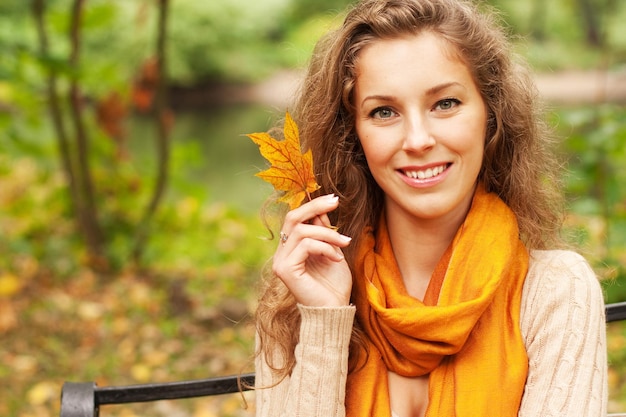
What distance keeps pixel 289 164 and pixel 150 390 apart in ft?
2.21

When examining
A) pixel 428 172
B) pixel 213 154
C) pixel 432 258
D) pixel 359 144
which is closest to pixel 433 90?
pixel 428 172

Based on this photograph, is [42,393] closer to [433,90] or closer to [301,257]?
[301,257]

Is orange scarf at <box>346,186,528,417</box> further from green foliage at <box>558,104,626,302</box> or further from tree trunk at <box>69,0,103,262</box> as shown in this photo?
tree trunk at <box>69,0,103,262</box>

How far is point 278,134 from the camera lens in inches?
78.1

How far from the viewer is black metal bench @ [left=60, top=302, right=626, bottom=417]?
68.9 inches

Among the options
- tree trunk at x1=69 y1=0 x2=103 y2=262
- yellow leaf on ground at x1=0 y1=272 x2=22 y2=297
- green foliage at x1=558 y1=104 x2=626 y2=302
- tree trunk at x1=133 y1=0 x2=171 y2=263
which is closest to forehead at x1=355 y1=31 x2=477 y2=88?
green foliage at x1=558 y1=104 x2=626 y2=302

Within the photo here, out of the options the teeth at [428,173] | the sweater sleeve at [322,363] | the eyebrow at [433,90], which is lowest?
the sweater sleeve at [322,363]

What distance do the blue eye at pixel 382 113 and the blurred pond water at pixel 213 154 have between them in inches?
18.7

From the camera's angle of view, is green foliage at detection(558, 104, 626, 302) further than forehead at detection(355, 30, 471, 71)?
Yes

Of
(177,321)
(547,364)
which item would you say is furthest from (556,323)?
(177,321)

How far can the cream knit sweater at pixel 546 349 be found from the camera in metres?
1.46

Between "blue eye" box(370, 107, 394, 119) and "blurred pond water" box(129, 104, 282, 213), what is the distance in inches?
18.7

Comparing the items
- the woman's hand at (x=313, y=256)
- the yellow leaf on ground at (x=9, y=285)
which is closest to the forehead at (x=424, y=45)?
the woman's hand at (x=313, y=256)

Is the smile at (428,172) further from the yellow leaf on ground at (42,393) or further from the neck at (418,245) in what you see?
the yellow leaf on ground at (42,393)
